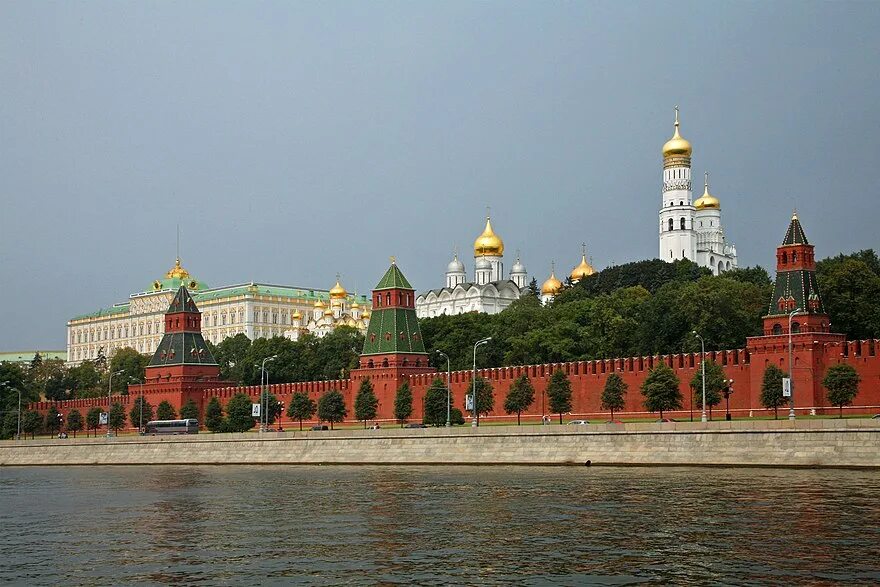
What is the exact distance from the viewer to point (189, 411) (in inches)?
2936

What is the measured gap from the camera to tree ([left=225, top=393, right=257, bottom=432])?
68.2 m

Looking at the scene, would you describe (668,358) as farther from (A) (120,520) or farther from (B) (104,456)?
(A) (120,520)

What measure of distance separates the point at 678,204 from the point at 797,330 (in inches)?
2348

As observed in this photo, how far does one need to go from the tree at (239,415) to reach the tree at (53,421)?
66.8ft

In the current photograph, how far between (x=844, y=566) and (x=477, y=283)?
10371 cm

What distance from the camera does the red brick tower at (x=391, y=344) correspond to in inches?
2687

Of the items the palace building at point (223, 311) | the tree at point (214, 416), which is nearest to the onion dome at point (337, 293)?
the palace building at point (223, 311)

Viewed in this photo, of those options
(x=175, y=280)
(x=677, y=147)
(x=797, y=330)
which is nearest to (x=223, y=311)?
(x=175, y=280)

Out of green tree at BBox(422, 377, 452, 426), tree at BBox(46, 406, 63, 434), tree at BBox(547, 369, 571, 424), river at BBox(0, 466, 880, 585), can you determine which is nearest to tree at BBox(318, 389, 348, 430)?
green tree at BBox(422, 377, 452, 426)

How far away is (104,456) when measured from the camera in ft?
198

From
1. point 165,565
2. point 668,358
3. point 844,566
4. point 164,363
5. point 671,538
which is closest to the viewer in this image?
point 844,566

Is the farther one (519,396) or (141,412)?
(141,412)

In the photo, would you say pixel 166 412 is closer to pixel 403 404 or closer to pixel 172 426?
pixel 172 426

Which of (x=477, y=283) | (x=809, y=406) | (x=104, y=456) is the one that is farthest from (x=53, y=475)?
(x=477, y=283)
